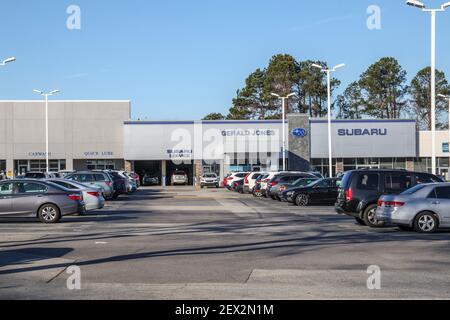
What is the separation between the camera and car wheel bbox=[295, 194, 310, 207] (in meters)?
31.0

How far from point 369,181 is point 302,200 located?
1053 cm

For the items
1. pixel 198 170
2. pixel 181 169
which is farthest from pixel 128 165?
pixel 198 170

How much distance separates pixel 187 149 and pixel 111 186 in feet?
109

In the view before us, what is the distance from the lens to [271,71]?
9081 cm

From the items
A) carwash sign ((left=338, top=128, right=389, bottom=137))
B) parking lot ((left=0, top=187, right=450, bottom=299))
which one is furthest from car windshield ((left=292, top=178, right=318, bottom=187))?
carwash sign ((left=338, top=128, right=389, bottom=137))

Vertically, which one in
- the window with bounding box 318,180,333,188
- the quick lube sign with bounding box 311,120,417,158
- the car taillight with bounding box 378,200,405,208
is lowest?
the car taillight with bounding box 378,200,405,208

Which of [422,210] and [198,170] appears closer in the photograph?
[422,210]

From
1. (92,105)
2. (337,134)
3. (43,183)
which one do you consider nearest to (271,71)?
(337,134)

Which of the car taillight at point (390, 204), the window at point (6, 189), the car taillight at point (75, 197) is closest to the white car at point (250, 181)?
the car taillight at point (75, 197)

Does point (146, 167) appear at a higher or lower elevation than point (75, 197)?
higher

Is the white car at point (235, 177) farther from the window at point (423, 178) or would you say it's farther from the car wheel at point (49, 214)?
the car wheel at point (49, 214)

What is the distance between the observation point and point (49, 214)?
851 inches

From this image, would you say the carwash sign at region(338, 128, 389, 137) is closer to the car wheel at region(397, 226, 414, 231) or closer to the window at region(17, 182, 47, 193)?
the car wheel at region(397, 226, 414, 231)

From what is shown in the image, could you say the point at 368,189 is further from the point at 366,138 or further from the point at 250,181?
the point at 366,138
